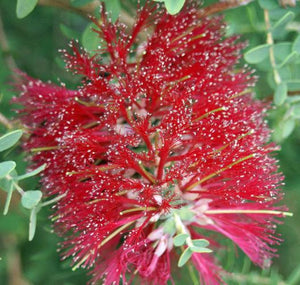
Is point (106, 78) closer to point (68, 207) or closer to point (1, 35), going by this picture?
point (68, 207)

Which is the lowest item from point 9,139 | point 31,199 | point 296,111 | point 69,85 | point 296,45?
point 31,199

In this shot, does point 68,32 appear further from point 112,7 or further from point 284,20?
point 284,20

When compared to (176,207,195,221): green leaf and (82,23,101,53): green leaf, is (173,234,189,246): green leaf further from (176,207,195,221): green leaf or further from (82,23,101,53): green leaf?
(82,23,101,53): green leaf

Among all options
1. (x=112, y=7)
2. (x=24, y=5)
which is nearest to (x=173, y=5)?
(x=112, y=7)

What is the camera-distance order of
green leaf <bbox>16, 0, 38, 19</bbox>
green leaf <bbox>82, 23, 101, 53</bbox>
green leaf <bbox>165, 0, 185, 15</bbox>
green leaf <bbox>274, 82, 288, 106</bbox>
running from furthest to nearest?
green leaf <bbox>274, 82, 288, 106</bbox>
green leaf <bbox>82, 23, 101, 53</bbox>
green leaf <bbox>16, 0, 38, 19</bbox>
green leaf <bbox>165, 0, 185, 15</bbox>

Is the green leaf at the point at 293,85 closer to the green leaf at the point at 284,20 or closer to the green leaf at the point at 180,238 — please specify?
the green leaf at the point at 284,20

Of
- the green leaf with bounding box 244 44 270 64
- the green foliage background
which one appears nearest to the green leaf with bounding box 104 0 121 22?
the green foliage background

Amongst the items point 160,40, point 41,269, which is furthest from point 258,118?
point 41,269

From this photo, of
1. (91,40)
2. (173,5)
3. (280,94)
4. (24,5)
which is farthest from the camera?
(280,94)
